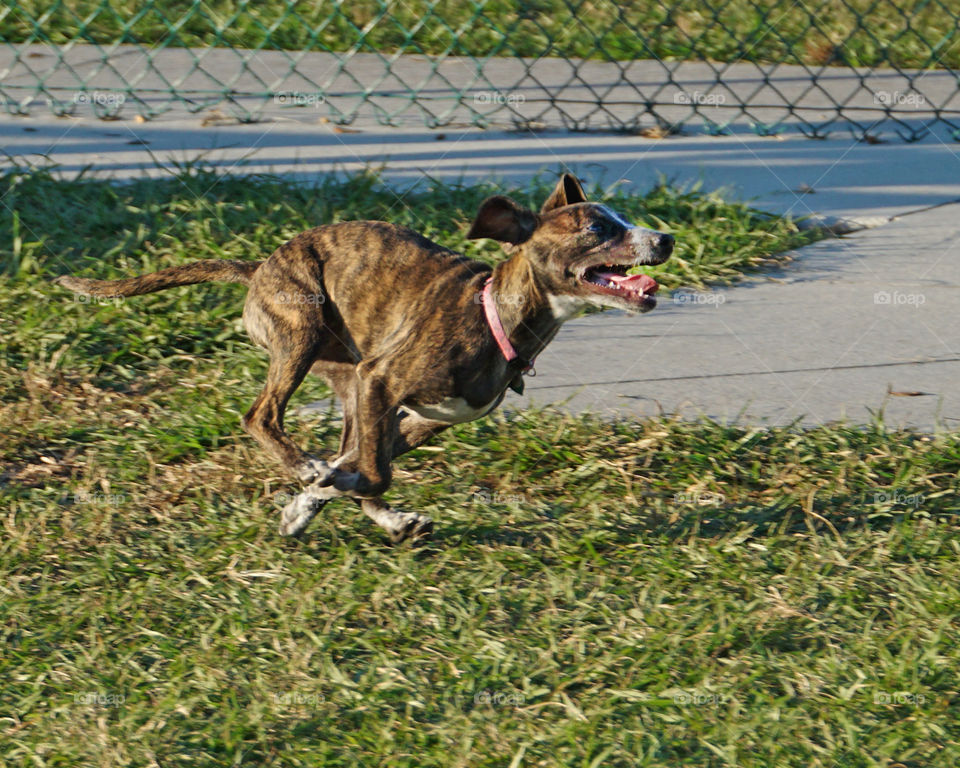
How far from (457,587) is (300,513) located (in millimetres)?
525

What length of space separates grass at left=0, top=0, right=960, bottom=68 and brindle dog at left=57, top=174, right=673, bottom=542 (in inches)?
168

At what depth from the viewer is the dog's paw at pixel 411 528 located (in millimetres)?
3779

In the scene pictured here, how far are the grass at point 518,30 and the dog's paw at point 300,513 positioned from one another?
472cm

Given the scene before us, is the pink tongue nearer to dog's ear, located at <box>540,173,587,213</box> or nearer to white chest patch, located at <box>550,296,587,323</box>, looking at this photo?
white chest patch, located at <box>550,296,587,323</box>

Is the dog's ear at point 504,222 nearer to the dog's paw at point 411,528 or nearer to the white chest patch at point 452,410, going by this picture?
the white chest patch at point 452,410

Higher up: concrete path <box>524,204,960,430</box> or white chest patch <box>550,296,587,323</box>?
white chest patch <box>550,296,587,323</box>

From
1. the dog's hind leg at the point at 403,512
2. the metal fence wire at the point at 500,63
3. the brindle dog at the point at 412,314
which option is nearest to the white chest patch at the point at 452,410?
the brindle dog at the point at 412,314

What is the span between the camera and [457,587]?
3.62 m

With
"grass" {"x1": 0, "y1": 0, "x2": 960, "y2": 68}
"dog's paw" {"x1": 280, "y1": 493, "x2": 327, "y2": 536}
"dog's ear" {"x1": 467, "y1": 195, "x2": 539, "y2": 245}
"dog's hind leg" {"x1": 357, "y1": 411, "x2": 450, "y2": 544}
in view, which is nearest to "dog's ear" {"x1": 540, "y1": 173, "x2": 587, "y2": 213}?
"dog's ear" {"x1": 467, "y1": 195, "x2": 539, "y2": 245}

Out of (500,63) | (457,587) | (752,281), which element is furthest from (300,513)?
(500,63)

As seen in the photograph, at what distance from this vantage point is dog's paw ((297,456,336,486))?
3.65 metres

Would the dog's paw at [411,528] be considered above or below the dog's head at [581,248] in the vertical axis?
below

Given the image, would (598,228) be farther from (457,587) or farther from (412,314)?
(457,587)

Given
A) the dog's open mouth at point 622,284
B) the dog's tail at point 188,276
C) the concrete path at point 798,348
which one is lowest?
the concrete path at point 798,348
